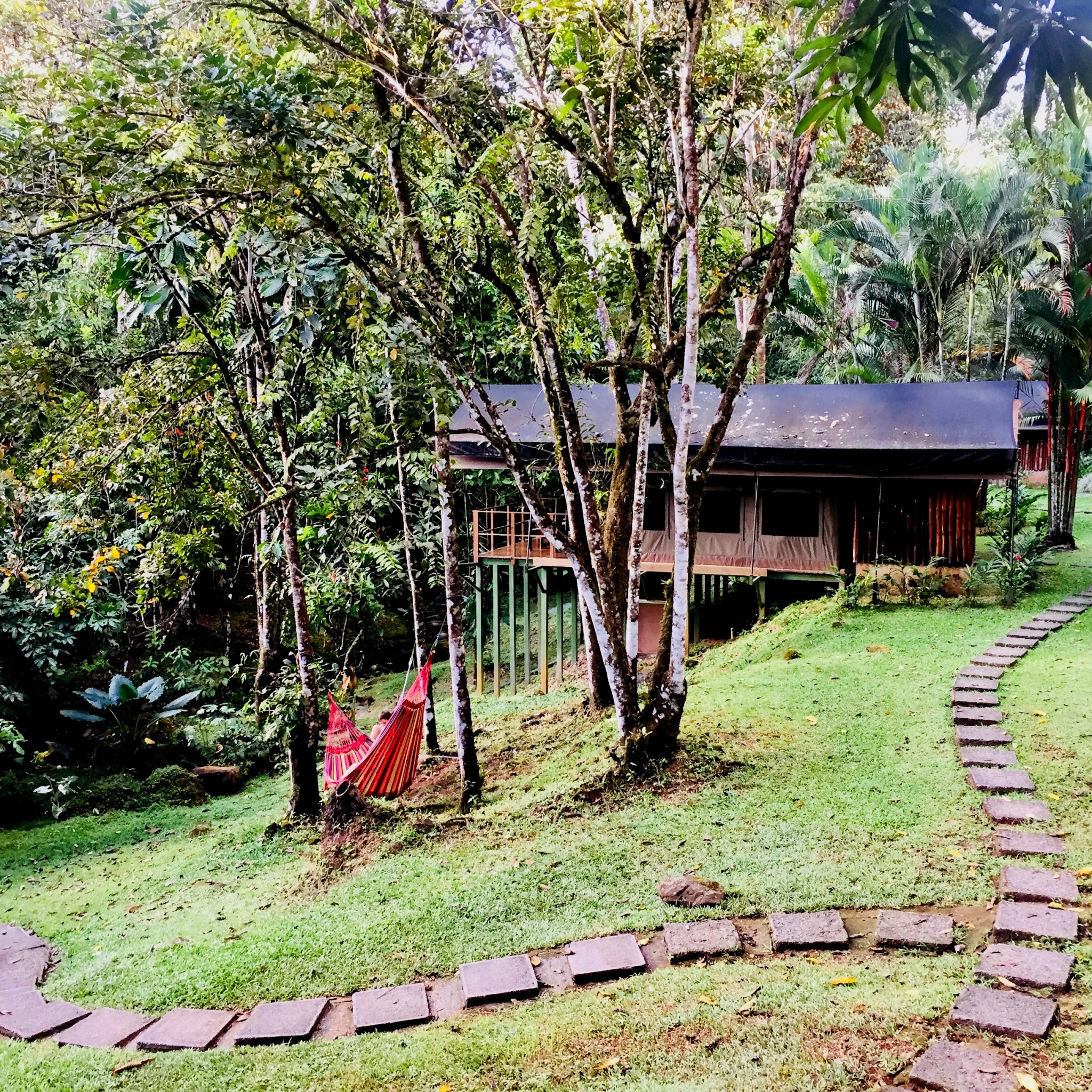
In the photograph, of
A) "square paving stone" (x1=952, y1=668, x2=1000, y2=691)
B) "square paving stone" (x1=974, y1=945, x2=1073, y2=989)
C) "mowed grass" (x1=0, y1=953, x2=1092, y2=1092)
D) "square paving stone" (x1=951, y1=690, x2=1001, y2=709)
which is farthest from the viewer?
"square paving stone" (x1=952, y1=668, x2=1000, y2=691)

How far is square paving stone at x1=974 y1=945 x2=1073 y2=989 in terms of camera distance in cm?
340

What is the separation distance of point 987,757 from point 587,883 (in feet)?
9.27

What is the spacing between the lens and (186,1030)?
407 cm

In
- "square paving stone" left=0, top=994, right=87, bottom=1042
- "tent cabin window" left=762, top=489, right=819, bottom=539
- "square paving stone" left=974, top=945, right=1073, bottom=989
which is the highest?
"tent cabin window" left=762, top=489, right=819, bottom=539

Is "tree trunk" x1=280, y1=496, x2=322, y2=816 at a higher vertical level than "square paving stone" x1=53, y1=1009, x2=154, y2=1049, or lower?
Answer: higher

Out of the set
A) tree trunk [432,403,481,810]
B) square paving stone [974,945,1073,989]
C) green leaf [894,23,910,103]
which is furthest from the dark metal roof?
green leaf [894,23,910,103]

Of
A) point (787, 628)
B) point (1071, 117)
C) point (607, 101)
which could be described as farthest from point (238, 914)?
point (787, 628)

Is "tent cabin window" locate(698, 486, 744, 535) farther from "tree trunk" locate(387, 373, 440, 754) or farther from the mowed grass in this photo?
the mowed grass

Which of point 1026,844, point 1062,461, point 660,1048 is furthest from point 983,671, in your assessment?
point 1062,461

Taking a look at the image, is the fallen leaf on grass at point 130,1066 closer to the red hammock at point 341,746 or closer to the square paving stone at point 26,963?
the square paving stone at point 26,963

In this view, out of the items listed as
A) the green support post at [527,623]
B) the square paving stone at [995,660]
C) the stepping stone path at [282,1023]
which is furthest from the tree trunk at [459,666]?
the green support post at [527,623]

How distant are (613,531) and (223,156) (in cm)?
450

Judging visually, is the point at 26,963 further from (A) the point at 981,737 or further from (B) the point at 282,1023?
(A) the point at 981,737

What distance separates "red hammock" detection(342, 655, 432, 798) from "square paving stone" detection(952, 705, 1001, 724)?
4.03 metres
